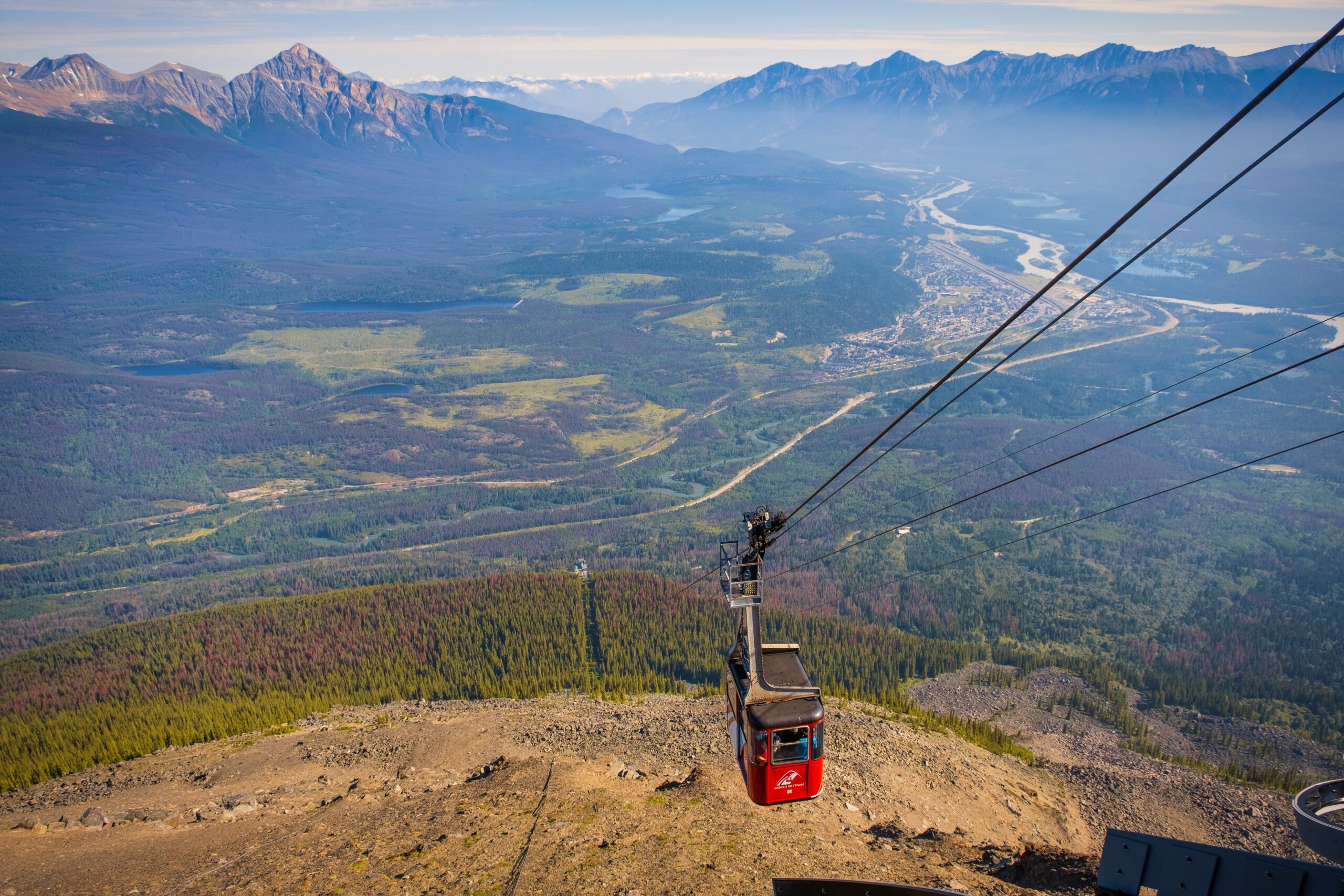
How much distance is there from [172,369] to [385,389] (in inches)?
1862

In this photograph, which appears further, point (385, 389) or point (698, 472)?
point (385, 389)

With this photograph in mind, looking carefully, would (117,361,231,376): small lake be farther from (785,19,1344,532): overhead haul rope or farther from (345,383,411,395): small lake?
(785,19,1344,532): overhead haul rope

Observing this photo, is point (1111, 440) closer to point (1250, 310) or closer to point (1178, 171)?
point (1178, 171)

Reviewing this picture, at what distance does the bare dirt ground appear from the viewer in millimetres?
21828

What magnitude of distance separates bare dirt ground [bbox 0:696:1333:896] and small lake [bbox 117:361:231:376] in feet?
464

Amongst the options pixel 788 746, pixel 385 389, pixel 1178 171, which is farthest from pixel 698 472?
pixel 1178 171

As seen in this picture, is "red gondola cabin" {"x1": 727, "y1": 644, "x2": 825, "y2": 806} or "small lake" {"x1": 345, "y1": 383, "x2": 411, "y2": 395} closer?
"red gondola cabin" {"x1": 727, "y1": 644, "x2": 825, "y2": 806}

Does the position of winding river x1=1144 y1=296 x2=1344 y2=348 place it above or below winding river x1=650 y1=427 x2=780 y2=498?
above

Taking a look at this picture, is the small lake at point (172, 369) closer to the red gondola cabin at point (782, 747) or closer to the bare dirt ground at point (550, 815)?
the bare dirt ground at point (550, 815)

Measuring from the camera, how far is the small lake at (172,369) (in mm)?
155000

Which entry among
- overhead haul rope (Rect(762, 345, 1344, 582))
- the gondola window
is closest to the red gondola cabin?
the gondola window

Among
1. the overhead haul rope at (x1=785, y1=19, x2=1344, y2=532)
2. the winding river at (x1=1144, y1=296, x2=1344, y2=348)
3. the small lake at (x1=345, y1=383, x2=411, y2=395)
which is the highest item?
the overhead haul rope at (x1=785, y1=19, x2=1344, y2=532)

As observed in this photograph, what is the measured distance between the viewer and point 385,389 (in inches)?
5655

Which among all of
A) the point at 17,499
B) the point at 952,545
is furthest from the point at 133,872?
the point at 17,499
